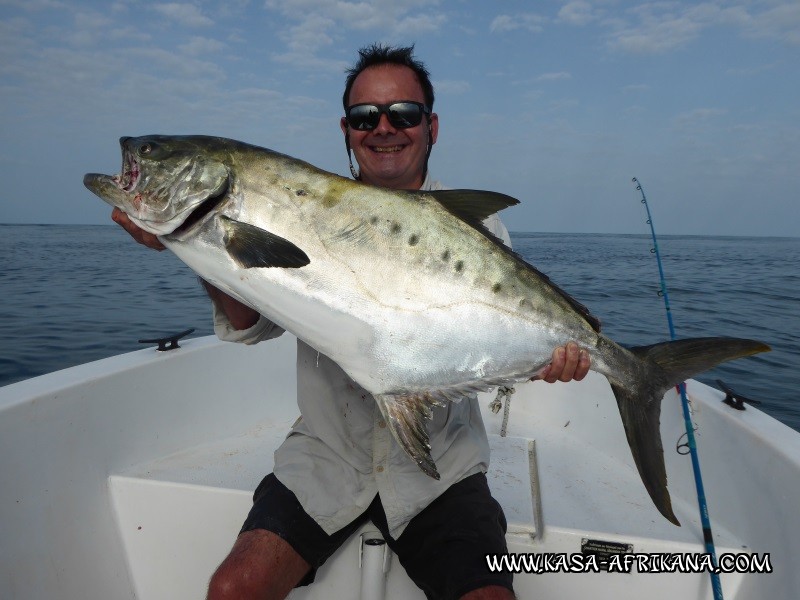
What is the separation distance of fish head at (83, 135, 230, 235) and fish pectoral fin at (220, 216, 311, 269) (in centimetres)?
14

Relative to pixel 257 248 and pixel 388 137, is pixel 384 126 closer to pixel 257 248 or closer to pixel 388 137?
pixel 388 137

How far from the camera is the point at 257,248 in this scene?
183cm

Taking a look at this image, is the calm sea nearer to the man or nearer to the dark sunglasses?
the man

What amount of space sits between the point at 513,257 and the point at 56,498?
253 centimetres

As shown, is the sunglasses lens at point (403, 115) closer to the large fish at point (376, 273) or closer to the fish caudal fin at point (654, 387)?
the large fish at point (376, 273)

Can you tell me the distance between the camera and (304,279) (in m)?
1.93

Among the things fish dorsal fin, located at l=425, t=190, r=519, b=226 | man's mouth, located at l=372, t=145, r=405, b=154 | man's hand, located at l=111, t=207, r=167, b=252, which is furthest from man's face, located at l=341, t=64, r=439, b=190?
man's hand, located at l=111, t=207, r=167, b=252

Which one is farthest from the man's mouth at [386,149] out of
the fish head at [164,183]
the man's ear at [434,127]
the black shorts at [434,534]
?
the black shorts at [434,534]

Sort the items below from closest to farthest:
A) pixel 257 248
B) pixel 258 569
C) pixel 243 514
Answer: pixel 257 248
pixel 258 569
pixel 243 514

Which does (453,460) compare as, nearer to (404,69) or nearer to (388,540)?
(388,540)

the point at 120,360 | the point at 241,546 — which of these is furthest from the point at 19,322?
the point at 241,546

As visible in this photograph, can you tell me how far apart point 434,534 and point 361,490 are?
0.38m

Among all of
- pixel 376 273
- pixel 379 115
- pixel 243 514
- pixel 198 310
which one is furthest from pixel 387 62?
pixel 198 310

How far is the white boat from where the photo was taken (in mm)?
2547
